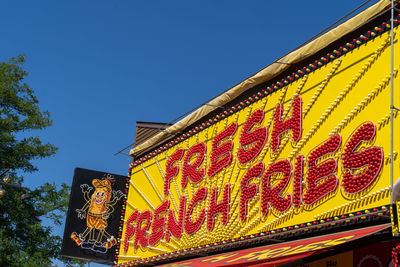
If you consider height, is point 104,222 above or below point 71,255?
above

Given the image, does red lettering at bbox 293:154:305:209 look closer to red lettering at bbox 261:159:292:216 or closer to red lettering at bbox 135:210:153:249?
red lettering at bbox 261:159:292:216

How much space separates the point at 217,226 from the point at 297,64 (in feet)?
12.9

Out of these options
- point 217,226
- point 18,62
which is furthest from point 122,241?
point 18,62

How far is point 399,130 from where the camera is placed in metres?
7.77

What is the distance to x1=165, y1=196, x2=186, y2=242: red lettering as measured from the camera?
1346 cm

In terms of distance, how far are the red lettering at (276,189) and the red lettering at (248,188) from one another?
10.6 inches

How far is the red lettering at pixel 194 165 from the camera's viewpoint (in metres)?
13.3

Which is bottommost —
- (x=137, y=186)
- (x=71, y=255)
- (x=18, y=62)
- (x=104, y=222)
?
(x=71, y=255)

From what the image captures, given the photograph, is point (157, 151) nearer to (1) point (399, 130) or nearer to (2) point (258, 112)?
(2) point (258, 112)

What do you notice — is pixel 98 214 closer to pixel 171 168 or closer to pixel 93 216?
pixel 93 216

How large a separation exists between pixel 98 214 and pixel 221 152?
19.7 ft

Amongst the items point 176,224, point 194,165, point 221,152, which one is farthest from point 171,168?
point 221,152

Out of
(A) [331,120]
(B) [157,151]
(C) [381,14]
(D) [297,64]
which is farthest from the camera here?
(B) [157,151]

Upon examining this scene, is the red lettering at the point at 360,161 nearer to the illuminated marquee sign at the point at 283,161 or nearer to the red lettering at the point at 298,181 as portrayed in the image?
the illuminated marquee sign at the point at 283,161
